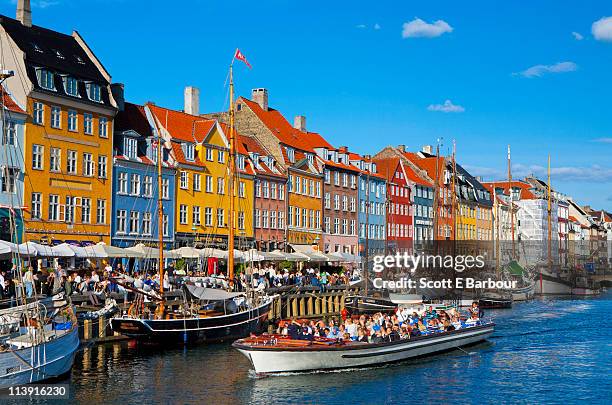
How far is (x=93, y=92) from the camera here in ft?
184

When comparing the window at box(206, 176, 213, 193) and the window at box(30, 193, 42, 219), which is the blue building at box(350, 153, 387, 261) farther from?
the window at box(30, 193, 42, 219)

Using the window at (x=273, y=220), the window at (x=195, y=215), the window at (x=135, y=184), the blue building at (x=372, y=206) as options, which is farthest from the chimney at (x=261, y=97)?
the window at (x=135, y=184)

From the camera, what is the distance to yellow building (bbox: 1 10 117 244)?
51031 millimetres

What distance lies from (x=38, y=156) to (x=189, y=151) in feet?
47.5

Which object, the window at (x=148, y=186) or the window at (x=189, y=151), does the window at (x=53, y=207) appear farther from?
the window at (x=189, y=151)

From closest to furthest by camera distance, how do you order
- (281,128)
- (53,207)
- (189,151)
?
(53,207) → (189,151) → (281,128)

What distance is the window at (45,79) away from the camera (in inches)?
2040

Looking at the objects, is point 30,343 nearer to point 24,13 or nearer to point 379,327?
point 379,327

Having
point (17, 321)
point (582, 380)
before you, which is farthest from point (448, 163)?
point (17, 321)

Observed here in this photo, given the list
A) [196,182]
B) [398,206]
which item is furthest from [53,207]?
[398,206]

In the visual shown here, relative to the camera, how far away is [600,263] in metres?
149

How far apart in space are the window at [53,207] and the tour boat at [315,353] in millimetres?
23251

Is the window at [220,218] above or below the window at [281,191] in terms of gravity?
below

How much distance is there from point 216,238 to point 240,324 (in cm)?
2225
